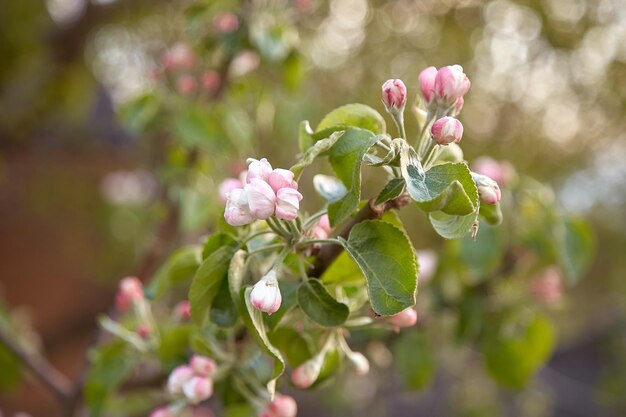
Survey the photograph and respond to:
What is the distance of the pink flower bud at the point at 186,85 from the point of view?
4.29 ft

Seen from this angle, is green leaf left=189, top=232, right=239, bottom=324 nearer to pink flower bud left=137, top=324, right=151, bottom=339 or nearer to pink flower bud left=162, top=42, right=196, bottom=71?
pink flower bud left=137, top=324, right=151, bottom=339

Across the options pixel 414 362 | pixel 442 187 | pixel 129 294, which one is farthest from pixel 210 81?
pixel 442 187

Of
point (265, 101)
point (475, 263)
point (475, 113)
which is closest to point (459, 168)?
point (475, 263)

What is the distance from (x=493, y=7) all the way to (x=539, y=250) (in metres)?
1.36

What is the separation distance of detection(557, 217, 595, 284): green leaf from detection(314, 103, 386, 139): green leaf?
1.98 feet

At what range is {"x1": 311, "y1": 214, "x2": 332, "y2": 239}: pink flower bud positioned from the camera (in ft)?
2.10

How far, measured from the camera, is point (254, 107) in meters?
1.47

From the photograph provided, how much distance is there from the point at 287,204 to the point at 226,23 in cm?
72

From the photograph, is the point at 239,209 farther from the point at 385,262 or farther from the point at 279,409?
the point at 279,409

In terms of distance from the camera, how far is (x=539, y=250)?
3.76ft

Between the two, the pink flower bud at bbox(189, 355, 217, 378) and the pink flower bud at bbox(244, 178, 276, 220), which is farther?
the pink flower bud at bbox(189, 355, 217, 378)

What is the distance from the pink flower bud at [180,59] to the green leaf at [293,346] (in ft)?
2.45

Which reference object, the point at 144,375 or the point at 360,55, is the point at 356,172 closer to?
the point at 144,375

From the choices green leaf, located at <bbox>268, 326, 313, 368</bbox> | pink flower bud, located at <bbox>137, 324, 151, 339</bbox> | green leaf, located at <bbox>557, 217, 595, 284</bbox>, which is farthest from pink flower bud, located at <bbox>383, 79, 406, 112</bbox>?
green leaf, located at <bbox>557, 217, 595, 284</bbox>
